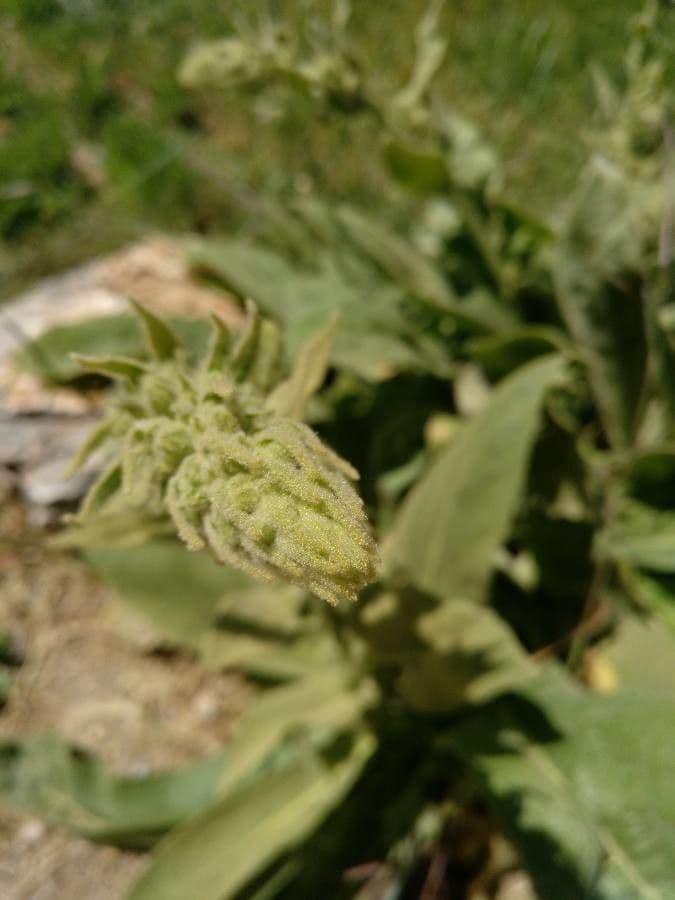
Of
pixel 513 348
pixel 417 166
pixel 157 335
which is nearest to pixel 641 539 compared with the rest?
pixel 513 348

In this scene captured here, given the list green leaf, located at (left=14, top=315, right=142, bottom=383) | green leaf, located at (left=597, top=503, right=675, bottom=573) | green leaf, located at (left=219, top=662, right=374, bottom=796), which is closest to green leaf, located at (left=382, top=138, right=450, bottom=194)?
green leaf, located at (left=14, top=315, right=142, bottom=383)

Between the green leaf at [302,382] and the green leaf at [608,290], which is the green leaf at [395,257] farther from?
the green leaf at [302,382]

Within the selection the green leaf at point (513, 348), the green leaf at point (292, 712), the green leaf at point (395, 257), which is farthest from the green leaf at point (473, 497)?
the green leaf at point (395, 257)

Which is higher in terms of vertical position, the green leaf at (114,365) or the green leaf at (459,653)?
the green leaf at (114,365)

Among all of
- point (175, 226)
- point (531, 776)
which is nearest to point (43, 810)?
point (531, 776)

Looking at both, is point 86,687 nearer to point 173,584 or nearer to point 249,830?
point 173,584

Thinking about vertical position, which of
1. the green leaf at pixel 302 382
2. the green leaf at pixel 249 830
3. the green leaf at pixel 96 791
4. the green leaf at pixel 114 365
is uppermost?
the green leaf at pixel 114 365
